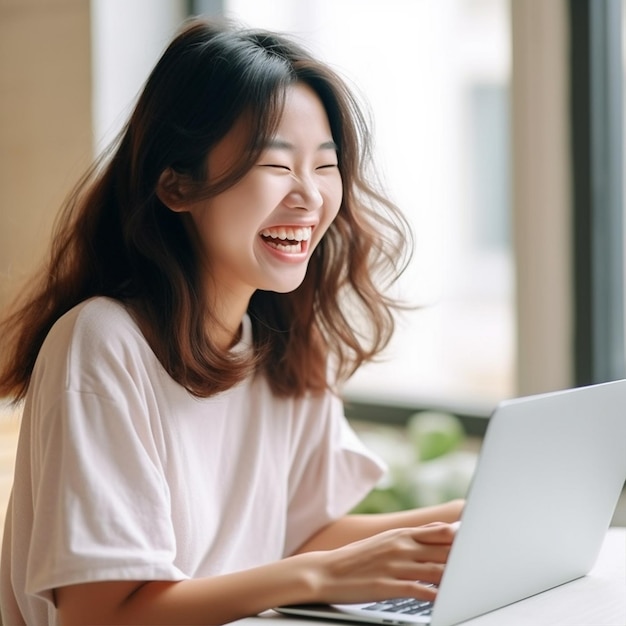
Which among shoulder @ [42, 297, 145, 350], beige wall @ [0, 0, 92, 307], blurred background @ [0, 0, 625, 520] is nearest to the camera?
shoulder @ [42, 297, 145, 350]

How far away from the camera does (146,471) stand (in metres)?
1.15

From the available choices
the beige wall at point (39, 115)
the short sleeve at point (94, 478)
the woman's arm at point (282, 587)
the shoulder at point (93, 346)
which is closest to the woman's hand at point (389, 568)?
the woman's arm at point (282, 587)

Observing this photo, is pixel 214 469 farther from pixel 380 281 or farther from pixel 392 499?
pixel 392 499

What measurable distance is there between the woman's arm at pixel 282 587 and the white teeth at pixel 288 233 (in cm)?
41

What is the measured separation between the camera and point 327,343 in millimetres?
1569

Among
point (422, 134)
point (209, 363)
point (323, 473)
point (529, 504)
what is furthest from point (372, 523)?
point (422, 134)

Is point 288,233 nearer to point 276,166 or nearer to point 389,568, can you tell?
point 276,166

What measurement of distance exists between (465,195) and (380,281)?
369cm

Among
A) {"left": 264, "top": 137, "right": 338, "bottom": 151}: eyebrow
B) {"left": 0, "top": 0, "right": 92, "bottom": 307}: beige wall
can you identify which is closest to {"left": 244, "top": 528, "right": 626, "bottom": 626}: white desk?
{"left": 264, "top": 137, "right": 338, "bottom": 151}: eyebrow

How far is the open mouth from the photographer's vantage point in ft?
4.36

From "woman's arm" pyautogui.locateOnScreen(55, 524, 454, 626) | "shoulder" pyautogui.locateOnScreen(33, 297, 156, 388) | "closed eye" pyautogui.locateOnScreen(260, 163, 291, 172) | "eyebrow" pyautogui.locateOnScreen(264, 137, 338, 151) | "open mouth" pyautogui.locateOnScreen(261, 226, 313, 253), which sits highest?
"eyebrow" pyautogui.locateOnScreen(264, 137, 338, 151)

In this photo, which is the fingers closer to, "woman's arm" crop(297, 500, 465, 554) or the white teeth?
"woman's arm" crop(297, 500, 465, 554)

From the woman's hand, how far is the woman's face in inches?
15.6

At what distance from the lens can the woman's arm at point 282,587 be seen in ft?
3.44
